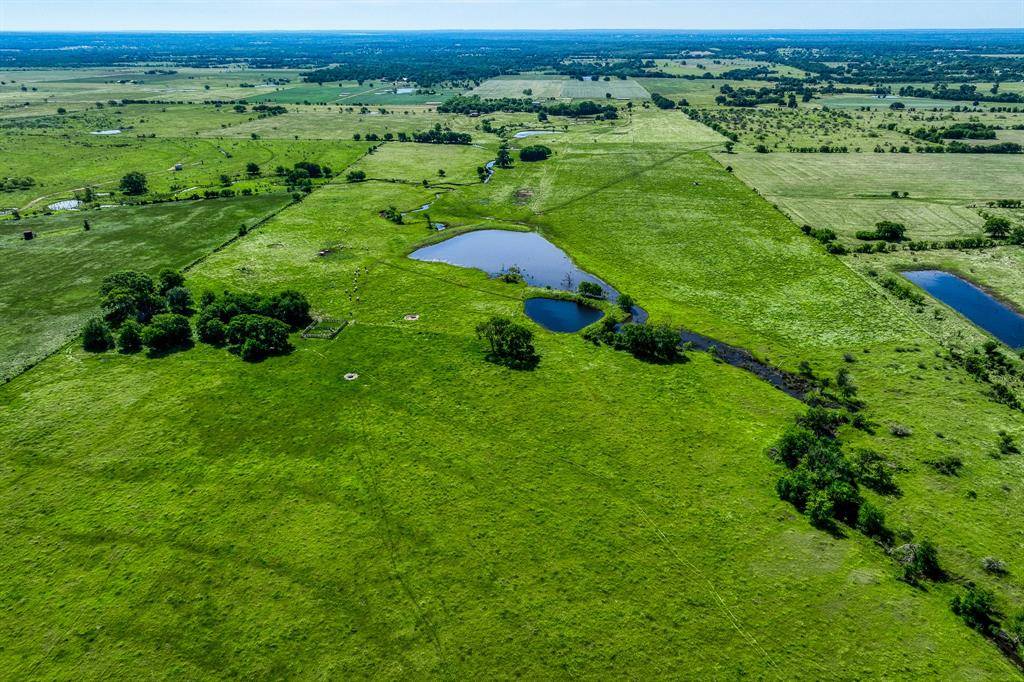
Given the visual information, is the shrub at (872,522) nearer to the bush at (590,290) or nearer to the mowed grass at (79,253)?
the bush at (590,290)

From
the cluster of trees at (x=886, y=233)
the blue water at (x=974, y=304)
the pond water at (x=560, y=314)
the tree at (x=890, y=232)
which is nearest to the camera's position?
the blue water at (x=974, y=304)

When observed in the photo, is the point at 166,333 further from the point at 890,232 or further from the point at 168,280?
the point at 890,232

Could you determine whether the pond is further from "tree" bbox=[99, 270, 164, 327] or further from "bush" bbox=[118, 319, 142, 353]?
"bush" bbox=[118, 319, 142, 353]

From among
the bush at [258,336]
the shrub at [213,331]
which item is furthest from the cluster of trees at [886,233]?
the shrub at [213,331]

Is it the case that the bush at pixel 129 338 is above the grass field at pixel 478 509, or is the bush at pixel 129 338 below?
above

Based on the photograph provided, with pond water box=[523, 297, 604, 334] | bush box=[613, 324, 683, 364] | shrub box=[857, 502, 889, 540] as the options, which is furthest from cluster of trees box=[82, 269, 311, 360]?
shrub box=[857, 502, 889, 540]

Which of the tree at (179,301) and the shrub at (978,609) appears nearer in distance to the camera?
the shrub at (978,609)
